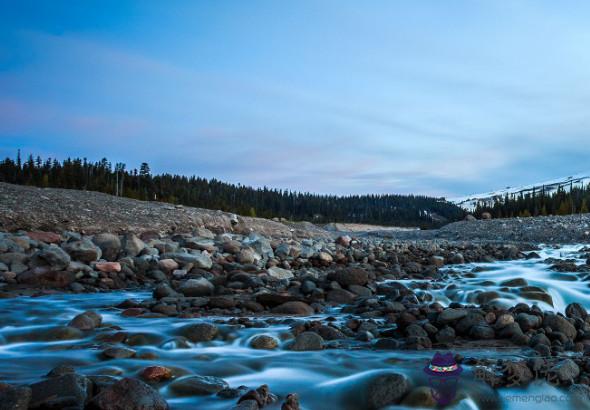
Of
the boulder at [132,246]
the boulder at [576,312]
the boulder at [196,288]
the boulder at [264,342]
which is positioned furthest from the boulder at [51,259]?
the boulder at [576,312]

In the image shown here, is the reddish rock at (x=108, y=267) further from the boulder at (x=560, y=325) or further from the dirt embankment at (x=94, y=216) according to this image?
the boulder at (x=560, y=325)

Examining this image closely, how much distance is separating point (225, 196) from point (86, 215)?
2900 inches

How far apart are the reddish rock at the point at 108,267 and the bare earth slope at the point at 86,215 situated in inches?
210

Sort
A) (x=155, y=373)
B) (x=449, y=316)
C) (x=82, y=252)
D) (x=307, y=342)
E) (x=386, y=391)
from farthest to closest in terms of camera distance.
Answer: (x=82, y=252) → (x=449, y=316) → (x=307, y=342) → (x=155, y=373) → (x=386, y=391)

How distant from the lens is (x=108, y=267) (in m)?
10.8

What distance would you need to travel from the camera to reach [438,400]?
4090 mm

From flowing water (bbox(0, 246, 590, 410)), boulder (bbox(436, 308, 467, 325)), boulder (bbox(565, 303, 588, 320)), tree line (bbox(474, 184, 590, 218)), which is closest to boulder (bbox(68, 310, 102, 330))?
flowing water (bbox(0, 246, 590, 410))

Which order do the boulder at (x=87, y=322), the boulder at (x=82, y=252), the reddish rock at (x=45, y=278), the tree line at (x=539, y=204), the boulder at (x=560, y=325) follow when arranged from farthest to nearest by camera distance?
the tree line at (x=539, y=204) → the boulder at (x=82, y=252) → the reddish rock at (x=45, y=278) → the boulder at (x=87, y=322) → the boulder at (x=560, y=325)

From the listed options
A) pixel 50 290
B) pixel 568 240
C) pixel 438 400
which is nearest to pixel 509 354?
pixel 438 400

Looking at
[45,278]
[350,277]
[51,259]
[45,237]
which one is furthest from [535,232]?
[45,278]

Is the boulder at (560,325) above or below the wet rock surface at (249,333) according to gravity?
above

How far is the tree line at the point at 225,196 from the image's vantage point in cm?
6156

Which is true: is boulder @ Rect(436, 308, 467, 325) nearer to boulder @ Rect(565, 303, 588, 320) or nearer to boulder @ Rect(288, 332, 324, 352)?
boulder @ Rect(288, 332, 324, 352)

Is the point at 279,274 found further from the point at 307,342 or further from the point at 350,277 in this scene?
the point at 307,342
